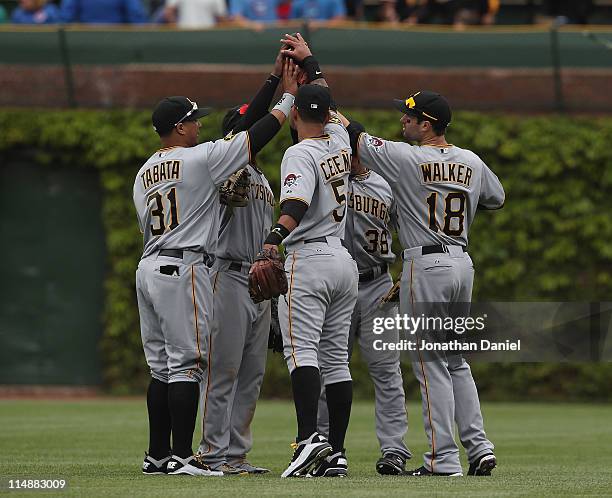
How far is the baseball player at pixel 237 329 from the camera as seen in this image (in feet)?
25.3

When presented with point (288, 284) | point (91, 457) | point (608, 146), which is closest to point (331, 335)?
point (288, 284)

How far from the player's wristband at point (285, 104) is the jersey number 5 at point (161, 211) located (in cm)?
82

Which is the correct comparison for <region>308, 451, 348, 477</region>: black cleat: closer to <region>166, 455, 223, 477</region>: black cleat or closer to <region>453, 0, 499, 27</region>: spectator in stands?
<region>166, 455, 223, 477</region>: black cleat

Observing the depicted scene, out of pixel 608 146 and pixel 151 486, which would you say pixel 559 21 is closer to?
pixel 608 146

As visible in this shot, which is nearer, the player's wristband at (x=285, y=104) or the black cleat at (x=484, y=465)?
the black cleat at (x=484, y=465)

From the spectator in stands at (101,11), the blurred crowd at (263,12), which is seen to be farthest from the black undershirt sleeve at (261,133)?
the spectator in stands at (101,11)

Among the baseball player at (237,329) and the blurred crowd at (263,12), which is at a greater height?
the blurred crowd at (263,12)

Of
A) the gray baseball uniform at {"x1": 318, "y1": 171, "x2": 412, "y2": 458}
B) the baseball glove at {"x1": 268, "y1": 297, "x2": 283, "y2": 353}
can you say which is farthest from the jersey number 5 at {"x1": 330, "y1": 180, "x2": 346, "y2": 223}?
the baseball glove at {"x1": 268, "y1": 297, "x2": 283, "y2": 353}

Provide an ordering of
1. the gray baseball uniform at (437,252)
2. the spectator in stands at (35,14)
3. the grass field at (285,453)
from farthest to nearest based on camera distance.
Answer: the spectator in stands at (35,14), the gray baseball uniform at (437,252), the grass field at (285,453)

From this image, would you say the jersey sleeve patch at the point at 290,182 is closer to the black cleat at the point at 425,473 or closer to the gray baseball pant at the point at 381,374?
the gray baseball pant at the point at 381,374

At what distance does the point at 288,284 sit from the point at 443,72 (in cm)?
929

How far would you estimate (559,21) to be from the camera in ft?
53.2

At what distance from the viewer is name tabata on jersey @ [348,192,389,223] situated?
8.20 m

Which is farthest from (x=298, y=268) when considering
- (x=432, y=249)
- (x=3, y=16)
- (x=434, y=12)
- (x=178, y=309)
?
(x=3, y=16)
